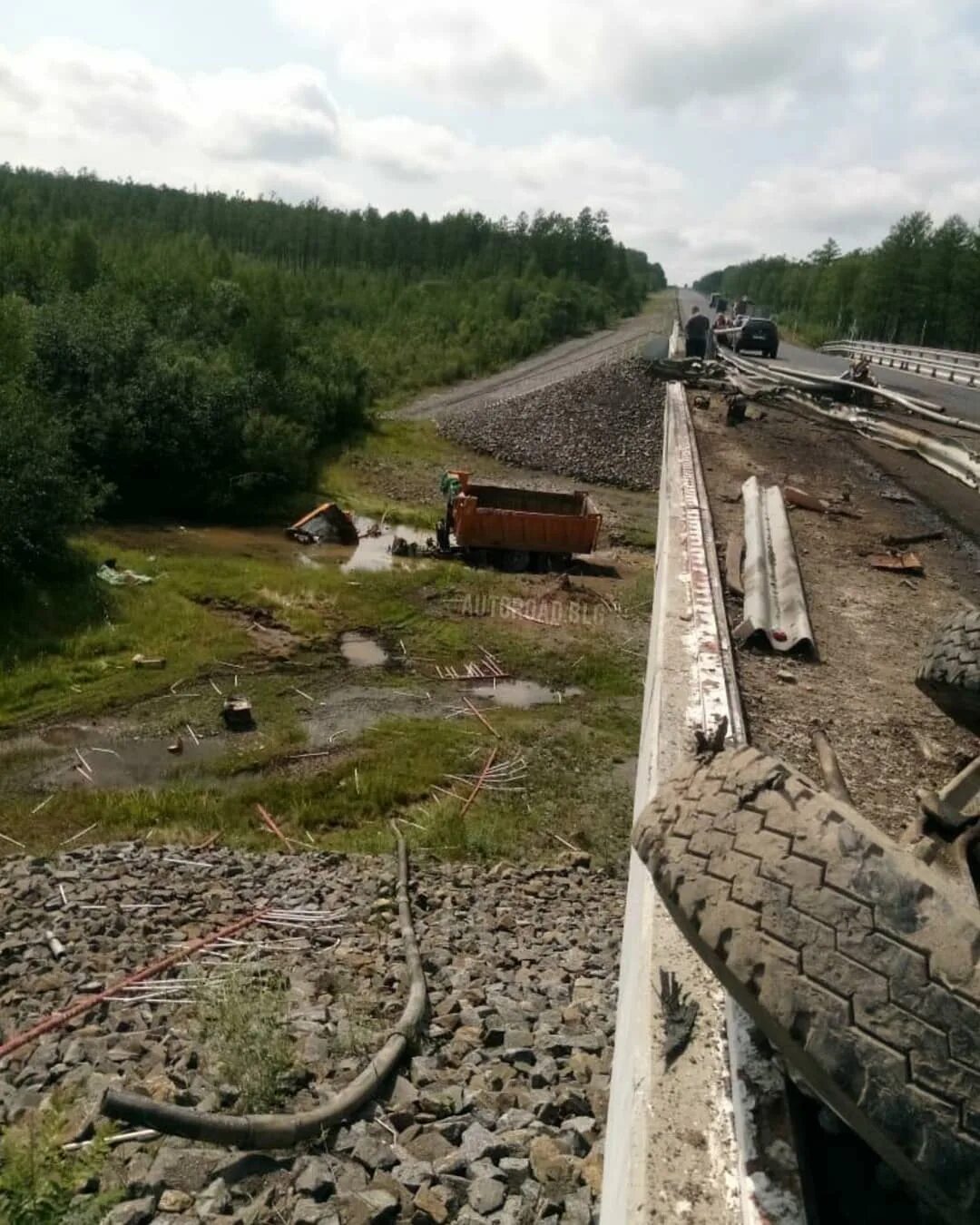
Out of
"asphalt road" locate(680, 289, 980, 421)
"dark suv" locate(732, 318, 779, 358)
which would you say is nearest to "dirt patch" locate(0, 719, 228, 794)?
"asphalt road" locate(680, 289, 980, 421)

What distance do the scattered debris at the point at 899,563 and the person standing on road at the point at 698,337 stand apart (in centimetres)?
2147

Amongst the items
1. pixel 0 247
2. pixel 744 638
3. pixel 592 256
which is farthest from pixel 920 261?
pixel 744 638

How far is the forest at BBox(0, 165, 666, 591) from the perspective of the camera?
1688cm

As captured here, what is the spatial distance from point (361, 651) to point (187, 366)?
1300 centimetres

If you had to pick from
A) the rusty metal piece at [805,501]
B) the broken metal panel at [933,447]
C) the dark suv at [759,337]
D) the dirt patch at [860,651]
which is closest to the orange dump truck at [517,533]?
the broken metal panel at [933,447]

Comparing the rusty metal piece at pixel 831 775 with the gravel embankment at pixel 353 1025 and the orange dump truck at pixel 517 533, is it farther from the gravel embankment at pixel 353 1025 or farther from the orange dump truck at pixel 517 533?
the orange dump truck at pixel 517 533

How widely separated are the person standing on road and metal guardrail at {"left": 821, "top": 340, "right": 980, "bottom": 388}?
5.38m

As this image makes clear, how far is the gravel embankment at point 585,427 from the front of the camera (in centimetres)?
2828

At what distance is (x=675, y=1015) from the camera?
265 centimetres

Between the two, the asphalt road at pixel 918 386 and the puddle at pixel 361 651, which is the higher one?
the asphalt road at pixel 918 386

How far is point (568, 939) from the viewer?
6637mm

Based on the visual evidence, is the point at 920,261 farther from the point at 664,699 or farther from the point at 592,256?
the point at 664,699

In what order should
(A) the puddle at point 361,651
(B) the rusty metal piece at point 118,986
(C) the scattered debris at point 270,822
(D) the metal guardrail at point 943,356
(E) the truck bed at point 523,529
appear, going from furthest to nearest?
(D) the metal guardrail at point 943,356 → (E) the truck bed at point 523,529 → (A) the puddle at point 361,651 → (C) the scattered debris at point 270,822 → (B) the rusty metal piece at point 118,986

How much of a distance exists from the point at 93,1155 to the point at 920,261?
64489 mm
